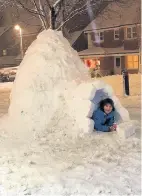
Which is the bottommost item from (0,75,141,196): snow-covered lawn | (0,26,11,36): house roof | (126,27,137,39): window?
(0,75,141,196): snow-covered lawn

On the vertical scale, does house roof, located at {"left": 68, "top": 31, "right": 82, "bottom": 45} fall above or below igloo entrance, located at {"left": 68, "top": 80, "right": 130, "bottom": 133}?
above

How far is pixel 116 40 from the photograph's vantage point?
33.9 metres

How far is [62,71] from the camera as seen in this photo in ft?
24.3

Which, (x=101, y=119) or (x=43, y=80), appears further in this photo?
(x=43, y=80)

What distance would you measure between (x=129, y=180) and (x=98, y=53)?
29.6m

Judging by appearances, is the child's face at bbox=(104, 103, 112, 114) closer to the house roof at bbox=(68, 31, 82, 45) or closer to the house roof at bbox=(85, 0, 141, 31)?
the house roof at bbox=(85, 0, 141, 31)

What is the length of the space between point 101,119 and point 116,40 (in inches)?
1101

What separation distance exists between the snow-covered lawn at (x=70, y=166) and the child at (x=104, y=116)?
25cm

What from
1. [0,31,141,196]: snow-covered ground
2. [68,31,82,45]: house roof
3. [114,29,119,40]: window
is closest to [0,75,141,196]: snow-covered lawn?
[0,31,141,196]: snow-covered ground

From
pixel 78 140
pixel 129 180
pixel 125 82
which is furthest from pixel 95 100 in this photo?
pixel 125 82

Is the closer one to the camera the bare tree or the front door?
the bare tree

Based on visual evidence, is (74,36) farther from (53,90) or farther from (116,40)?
(53,90)

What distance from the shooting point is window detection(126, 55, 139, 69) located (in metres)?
32.4

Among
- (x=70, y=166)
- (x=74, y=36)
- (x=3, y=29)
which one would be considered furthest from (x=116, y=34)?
(x=70, y=166)
